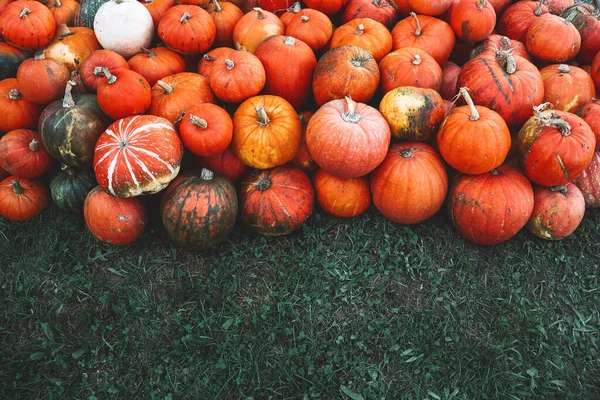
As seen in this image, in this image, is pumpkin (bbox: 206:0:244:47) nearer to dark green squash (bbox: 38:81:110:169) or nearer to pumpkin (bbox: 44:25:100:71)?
pumpkin (bbox: 44:25:100:71)

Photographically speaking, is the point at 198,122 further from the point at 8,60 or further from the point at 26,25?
the point at 8,60

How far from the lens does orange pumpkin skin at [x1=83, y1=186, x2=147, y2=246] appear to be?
129 inches

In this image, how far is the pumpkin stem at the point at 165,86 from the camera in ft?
11.5

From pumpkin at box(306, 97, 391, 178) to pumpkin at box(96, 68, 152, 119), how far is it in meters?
1.38

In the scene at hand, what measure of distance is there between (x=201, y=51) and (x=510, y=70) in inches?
110

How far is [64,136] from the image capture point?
3.32m

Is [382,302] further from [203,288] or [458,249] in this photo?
[203,288]

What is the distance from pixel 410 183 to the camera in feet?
10.8

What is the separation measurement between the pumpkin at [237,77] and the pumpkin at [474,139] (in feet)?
5.22

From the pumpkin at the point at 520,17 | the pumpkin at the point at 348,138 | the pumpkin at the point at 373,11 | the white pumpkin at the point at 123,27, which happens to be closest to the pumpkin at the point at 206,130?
the pumpkin at the point at 348,138

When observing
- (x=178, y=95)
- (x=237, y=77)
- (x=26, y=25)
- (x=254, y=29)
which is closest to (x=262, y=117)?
(x=237, y=77)

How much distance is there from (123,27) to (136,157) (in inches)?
63.9

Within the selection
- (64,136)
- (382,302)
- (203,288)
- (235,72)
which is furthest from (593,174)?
(64,136)

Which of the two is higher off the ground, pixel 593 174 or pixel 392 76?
pixel 392 76
